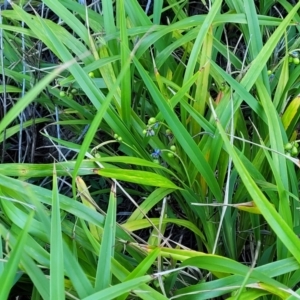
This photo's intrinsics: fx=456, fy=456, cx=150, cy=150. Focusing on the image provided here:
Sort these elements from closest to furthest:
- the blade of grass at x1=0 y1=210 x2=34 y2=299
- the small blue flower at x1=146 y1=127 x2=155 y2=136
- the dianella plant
Result: 1. the blade of grass at x1=0 y1=210 x2=34 y2=299
2. the dianella plant
3. the small blue flower at x1=146 y1=127 x2=155 y2=136

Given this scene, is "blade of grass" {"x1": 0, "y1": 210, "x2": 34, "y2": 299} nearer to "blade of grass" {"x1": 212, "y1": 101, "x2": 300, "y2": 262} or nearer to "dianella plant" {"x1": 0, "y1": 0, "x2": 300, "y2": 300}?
"dianella plant" {"x1": 0, "y1": 0, "x2": 300, "y2": 300}

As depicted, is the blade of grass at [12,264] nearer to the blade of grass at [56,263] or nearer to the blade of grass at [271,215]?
the blade of grass at [56,263]

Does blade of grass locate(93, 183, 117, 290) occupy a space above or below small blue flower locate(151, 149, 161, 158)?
below

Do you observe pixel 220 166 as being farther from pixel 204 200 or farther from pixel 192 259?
pixel 192 259

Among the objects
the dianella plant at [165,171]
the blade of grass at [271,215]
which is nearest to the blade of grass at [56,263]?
the dianella plant at [165,171]

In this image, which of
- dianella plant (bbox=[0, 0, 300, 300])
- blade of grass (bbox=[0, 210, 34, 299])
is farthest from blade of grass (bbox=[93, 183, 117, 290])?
blade of grass (bbox=[0, 210, 34, 299])

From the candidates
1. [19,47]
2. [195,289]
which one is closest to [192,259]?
[195,289]

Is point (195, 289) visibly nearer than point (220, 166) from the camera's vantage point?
Yes

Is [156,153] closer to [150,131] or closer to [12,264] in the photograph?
[150,131]

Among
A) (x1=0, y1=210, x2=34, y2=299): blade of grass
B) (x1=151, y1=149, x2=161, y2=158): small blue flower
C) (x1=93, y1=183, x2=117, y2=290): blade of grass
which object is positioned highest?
(x1=0, y1=210, x2=34, y2=299): blade of grass

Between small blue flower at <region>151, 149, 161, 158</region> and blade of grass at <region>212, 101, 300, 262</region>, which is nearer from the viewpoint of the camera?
blade of grass at <region>212, 101, 300, 262</region>
